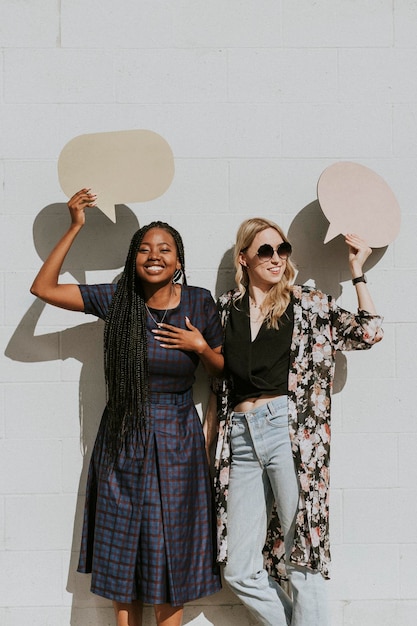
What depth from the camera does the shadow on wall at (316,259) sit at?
3.12 meters

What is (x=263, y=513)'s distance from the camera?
9.28ft

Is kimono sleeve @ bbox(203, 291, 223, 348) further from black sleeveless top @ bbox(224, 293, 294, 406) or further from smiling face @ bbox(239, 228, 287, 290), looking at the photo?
smiling face @ bbox(239, 228, 287, 290)

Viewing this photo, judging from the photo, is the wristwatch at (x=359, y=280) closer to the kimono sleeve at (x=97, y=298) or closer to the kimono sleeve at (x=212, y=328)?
the kimono sleeve at (x=212, y=328)

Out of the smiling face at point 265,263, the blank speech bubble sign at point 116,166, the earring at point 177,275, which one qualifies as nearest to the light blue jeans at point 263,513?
the smiling face at point 265,263

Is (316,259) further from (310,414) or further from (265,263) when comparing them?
(310,414)

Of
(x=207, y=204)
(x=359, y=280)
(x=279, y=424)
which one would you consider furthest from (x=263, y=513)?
(x=207, y=204)

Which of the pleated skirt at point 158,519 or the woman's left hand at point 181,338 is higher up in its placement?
the woman's left hand at point 181,338

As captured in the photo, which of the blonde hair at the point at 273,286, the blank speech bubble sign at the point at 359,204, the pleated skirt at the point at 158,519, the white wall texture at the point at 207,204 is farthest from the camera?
the white wall texture at the point at 207,204

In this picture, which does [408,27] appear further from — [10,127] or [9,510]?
[9,510]

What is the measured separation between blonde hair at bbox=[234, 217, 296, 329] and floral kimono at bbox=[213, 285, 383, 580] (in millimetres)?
65

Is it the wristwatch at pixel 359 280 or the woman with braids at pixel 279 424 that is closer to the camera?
the woman with braids at pixel 279 424

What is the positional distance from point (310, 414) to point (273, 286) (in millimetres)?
580

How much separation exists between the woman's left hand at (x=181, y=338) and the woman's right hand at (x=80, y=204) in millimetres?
592

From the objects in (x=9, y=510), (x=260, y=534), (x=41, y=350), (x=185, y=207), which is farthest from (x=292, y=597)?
(x=185, y=207)
